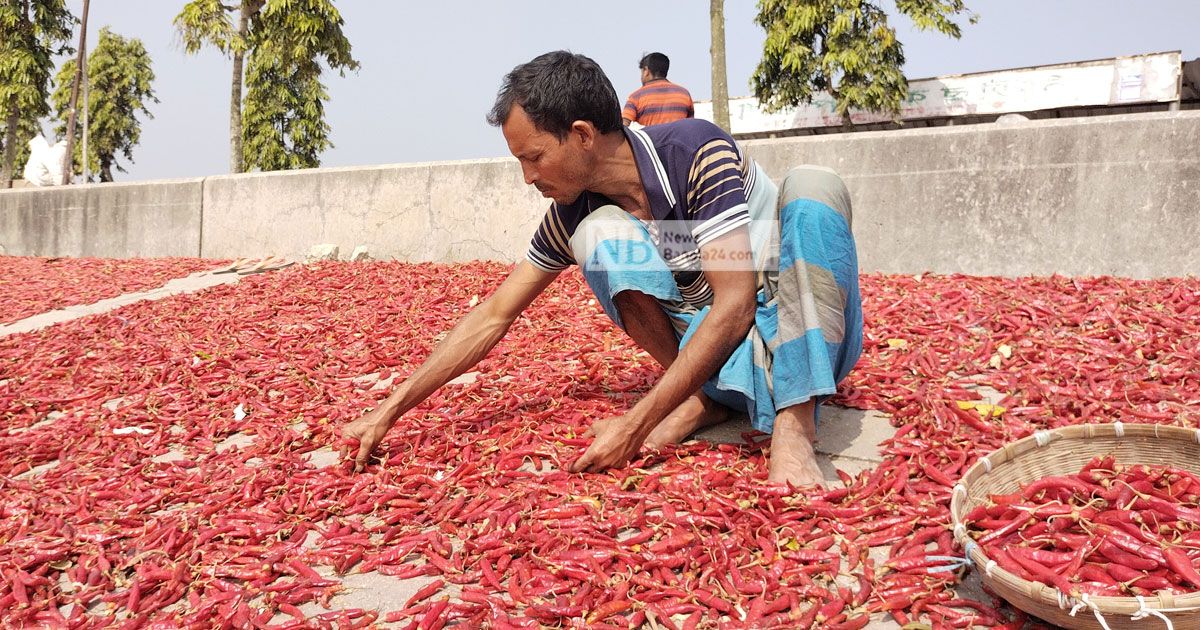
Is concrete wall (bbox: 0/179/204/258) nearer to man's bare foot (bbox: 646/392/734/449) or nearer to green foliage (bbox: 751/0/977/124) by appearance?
man's bare foot (bbox: 646/392/734/449)

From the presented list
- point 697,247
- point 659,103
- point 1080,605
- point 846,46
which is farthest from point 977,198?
point 846,46

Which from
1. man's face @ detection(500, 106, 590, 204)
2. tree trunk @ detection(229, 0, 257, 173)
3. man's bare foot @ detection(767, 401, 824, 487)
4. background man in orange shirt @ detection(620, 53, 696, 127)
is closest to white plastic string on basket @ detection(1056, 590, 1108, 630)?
man's bare foot @ detection(767, 401, 824, 487)

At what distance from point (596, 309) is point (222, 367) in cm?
221

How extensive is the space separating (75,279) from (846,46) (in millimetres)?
18835

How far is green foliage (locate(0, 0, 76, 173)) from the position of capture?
1858 centimetres

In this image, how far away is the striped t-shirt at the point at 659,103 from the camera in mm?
6980

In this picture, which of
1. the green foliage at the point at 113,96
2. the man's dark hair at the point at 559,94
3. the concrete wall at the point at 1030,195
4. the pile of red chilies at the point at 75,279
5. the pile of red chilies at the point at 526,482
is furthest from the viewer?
the green foliage at the point at 113,96

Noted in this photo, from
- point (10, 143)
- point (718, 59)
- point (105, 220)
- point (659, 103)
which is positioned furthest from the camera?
point (10, 143)

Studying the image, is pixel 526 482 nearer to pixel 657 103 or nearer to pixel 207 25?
pixel 657 103

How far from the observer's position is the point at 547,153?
8.35 ft

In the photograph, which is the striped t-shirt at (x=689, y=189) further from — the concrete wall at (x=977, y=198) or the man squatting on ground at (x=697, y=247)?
the concrete wall at (x=977, y=198)

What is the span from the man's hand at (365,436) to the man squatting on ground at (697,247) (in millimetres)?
764

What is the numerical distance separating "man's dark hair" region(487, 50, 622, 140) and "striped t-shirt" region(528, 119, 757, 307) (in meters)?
0.16

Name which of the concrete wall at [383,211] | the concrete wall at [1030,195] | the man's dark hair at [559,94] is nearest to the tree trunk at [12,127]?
the concrete wall at [383,211]
